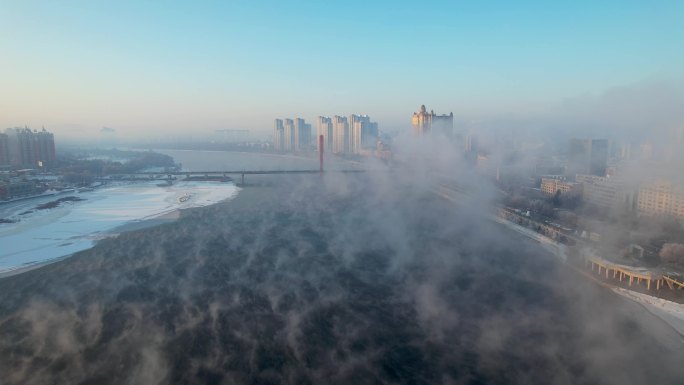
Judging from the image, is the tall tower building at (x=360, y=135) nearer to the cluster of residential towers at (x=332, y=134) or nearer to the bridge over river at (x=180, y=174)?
the cluster of residential towers at (x=332, y=134)

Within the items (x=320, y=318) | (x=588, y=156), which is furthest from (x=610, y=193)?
(x=320, y=318)

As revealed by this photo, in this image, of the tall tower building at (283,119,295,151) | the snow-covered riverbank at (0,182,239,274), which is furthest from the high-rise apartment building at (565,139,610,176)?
the tall tower building at (283,119,295,151)

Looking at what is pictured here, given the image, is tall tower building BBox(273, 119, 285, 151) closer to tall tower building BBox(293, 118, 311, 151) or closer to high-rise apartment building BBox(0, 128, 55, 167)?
tall tower building BBox(293, 118, 311, 151)

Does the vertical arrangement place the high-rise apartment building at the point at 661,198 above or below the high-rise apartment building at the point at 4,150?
below

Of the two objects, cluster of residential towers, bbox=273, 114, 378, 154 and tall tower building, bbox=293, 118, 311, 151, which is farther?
tall tower building, bbox=293, 118, 311, 151

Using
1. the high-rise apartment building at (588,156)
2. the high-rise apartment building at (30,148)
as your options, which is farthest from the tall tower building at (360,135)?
the high-rise apartment building at (30,148)

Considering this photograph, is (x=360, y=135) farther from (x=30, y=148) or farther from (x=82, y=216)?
(x=82, y=216)

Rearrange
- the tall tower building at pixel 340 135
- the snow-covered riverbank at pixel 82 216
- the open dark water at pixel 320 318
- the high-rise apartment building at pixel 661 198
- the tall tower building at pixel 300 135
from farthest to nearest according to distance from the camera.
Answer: the tall tower building at pixel 300 135, the tall tower building at pixel 340 135, the high-rise apartment building at pixel 661 198, the snow-covered riverbank at pixel 82 216, the open dark water at pixel 320 318
